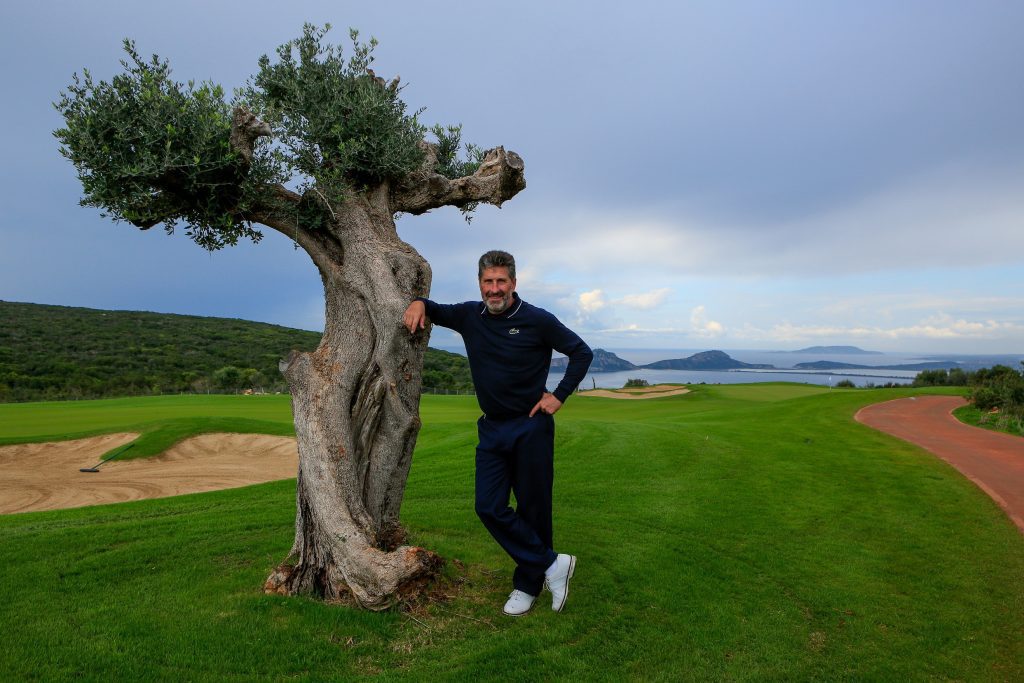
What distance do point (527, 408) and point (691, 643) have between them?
2.54 meters

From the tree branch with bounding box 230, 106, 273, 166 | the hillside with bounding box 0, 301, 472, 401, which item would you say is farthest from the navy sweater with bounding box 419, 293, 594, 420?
the hillside with bounding box 0, 301, 472, 401

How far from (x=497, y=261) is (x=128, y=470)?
15038mm

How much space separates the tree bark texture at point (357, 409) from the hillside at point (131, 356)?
41545 mm

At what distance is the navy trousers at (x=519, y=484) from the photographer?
5277mm

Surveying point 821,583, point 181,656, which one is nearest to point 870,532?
point 821,583

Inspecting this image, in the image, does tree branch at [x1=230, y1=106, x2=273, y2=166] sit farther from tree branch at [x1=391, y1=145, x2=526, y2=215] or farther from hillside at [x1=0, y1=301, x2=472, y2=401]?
hillside at [x1=0, y1=301, x2=472, y2=401]

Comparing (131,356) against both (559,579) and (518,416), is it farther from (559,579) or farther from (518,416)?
(559,579)

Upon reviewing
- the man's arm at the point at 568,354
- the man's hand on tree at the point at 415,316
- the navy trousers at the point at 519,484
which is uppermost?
the man's hand on tree at the point at 415,316

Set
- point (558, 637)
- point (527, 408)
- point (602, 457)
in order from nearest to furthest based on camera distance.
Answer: point (558, 637)
point (527, 408)
point (602, 457)

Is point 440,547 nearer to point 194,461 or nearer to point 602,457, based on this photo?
point 602,457

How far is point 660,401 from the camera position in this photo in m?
35.7

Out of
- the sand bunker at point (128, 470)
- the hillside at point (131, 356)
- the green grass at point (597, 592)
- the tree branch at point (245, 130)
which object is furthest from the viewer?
the hillside at point (131, 356)

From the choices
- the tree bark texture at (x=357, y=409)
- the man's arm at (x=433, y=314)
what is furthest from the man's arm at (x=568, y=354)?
the tree bark texture at (x=357, y=409)

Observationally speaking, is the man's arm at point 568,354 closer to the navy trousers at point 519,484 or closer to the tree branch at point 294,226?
the navy trousers at point 519,484
